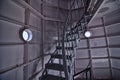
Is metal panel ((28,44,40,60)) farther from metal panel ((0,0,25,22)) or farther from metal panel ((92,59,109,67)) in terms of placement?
metal panel ((92,59,109,67))

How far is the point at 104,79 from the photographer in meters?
4.13

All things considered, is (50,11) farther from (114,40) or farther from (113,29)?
(114,40)

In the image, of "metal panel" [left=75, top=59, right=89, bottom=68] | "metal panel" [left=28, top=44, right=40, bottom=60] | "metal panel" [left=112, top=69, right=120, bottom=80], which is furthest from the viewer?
"metal panel" [left=75, top=59, right=89, bottom=68]

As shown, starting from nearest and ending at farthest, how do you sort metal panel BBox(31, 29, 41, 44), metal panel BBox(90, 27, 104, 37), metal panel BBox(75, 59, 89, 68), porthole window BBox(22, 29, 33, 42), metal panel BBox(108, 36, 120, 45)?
porthole window BBox(22, 29, 33, 42) → metal panel BBox(31, 29, 41, 44) → metal panel BBox(108, 36, 120, 45) → metal panel BBox(90, 27, 104, 37) → metal panel BBox(75, 59, 89, 68)

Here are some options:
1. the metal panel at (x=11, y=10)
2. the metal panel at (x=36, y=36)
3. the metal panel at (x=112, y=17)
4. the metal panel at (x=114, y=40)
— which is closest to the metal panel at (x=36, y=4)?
the metal panel at (x=11, y=10)

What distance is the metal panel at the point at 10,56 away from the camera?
1.68 m

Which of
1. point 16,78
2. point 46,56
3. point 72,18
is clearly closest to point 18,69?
point 16,78

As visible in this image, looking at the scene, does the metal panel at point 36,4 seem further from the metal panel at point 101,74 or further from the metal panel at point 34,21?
the metal panel at point 101,74

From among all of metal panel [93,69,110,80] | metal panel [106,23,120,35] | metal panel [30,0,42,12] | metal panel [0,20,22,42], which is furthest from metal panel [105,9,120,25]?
metal panel [0,20,22,42]

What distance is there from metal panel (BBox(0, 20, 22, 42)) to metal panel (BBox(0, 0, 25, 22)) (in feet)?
0.63

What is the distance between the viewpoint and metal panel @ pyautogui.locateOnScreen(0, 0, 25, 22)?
1742 mm

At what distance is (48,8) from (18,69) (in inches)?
110

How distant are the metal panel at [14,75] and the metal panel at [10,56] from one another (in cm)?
14

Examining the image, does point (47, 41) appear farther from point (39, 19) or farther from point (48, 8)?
point (48, 8)
